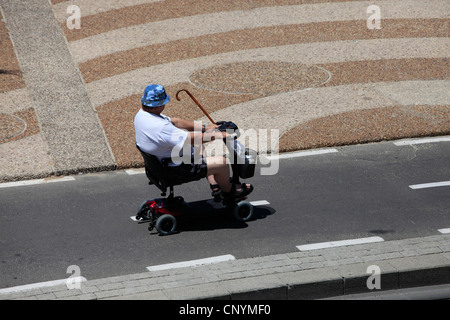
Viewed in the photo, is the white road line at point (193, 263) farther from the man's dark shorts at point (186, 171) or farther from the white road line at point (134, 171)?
the white road line at point (134, 171)

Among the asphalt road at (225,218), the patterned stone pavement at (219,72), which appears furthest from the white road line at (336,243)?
the patterned stone pavement at (219,72)

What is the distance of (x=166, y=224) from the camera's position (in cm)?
762

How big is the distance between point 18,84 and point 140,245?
6.43 metres

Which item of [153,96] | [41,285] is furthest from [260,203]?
[41,285]

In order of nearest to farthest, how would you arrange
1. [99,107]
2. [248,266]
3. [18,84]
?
1. [248,266]
2. [99,107]
3. [18,84]

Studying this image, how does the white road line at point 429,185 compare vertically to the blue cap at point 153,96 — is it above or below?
below

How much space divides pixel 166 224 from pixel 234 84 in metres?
5.29

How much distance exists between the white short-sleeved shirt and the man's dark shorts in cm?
15

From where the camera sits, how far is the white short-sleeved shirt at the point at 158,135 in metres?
7.33

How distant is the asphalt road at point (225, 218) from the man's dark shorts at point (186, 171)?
605mm
